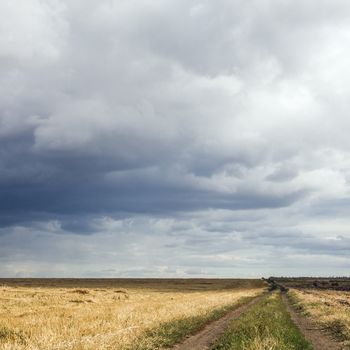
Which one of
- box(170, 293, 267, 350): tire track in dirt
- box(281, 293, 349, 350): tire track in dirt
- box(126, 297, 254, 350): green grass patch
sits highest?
box(126, 297, 254, 350): green grass patch

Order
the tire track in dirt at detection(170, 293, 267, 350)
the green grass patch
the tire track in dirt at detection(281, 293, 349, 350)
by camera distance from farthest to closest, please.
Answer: the tire track in dirt at detection(281, 293, 349, 350) < the tire track in dirt at detection(170, 293, 267, 350) < the green grass patch

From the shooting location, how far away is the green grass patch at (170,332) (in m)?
20.7

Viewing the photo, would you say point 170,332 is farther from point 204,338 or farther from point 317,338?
point 317,338

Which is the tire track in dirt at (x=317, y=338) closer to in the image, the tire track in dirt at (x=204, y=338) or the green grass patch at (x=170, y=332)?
the tire track in dirt at (x=204, y=338)

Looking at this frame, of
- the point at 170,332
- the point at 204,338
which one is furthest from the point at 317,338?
the point at 170,332

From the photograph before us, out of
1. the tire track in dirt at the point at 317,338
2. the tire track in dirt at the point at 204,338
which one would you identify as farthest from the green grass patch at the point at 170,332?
the tire track in dirt at the point at 317,338

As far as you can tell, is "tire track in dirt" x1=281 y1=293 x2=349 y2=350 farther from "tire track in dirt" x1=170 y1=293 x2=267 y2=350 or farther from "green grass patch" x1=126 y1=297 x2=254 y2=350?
"green grass patch" x1=126 y1=297 x2=254 y2=350

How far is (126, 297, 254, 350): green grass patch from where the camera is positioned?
67.8ft

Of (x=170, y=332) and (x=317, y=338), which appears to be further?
(x=317, y=338)

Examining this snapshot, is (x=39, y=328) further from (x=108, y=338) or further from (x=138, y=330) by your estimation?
(x=138, y=330)

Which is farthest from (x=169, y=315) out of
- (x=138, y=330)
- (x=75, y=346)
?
(x=75, y=346)

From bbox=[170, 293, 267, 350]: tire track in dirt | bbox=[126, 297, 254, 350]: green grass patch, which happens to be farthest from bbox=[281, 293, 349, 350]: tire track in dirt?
bbox=[126, 297, 254, 350]: green grass patch

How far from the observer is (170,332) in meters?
24.9

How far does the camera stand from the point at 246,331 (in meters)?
23.3
